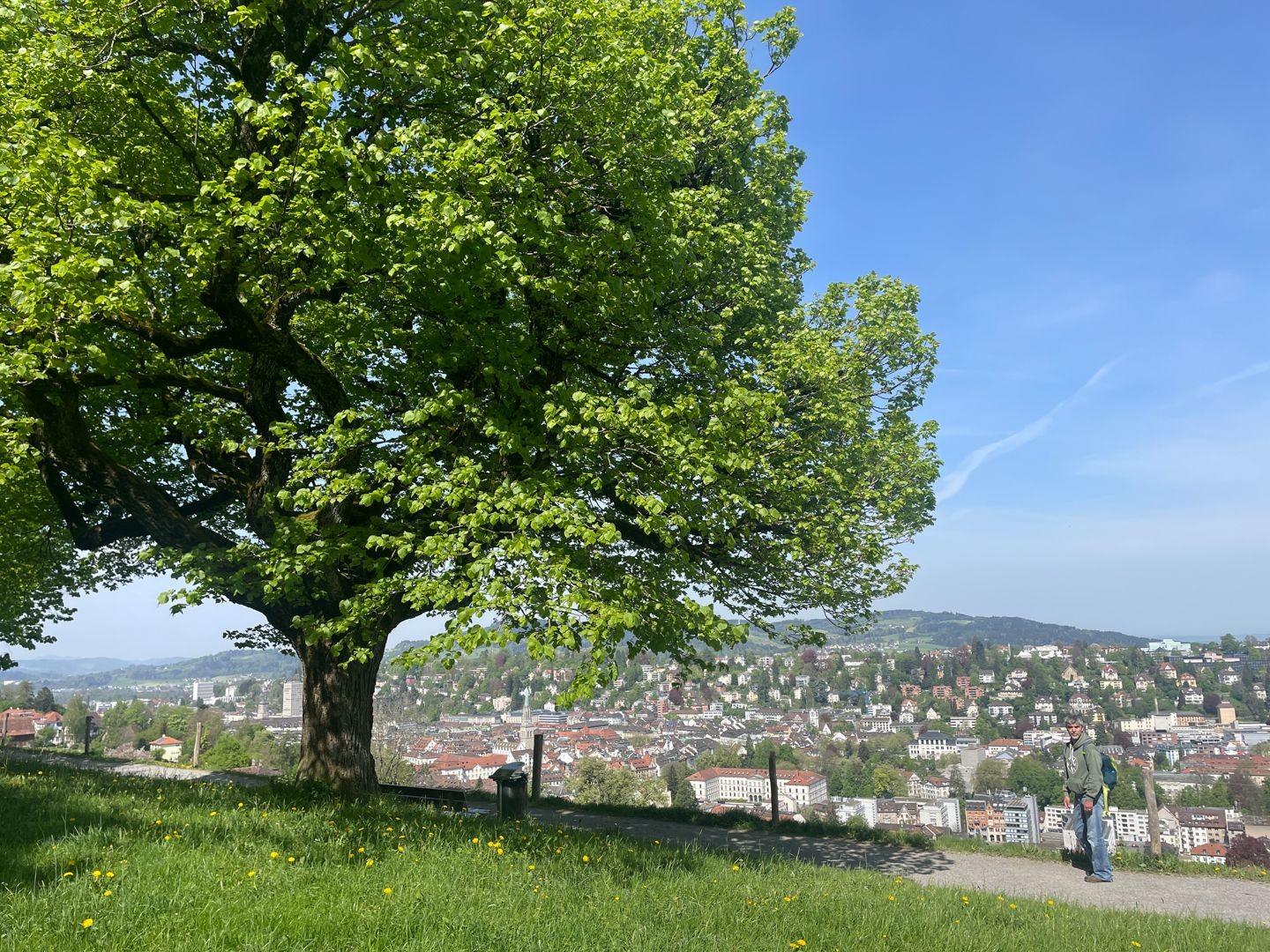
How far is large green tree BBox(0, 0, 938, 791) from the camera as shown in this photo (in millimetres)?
9461

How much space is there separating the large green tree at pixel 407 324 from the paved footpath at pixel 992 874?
4500 mm

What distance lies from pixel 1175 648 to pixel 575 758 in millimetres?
112554

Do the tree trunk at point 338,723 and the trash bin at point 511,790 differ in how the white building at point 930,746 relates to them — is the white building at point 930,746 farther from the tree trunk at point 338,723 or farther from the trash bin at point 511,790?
the tree trunk at point 338,723

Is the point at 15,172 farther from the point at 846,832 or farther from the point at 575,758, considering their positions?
the point at 575,758

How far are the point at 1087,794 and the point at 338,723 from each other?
38.1 feet

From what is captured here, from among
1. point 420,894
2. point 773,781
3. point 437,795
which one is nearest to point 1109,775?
point 773,781

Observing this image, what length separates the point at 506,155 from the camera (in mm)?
9969

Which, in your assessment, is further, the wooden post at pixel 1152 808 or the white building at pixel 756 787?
the white building at pixel 756 787

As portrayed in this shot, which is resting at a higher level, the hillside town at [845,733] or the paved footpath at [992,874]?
the paved footpath at [992,874]

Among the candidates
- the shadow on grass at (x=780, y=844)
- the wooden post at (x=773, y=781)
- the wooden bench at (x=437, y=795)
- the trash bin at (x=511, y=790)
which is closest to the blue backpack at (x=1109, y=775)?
the shadow on grass at (x=780, y=844)

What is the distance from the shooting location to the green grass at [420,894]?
18.3ft

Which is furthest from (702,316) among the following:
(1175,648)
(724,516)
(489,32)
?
(1175,648)

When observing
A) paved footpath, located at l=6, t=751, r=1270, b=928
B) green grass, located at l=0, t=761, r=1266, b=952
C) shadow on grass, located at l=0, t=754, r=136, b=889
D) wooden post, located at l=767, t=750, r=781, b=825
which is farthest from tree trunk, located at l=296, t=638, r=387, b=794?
wooden post, located at l=767, t=750, r=781, b=825

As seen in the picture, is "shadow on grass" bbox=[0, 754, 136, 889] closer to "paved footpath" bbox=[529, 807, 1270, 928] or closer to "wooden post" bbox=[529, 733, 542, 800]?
"paved footpath" bbox=[529, 807, 1270, 928]
